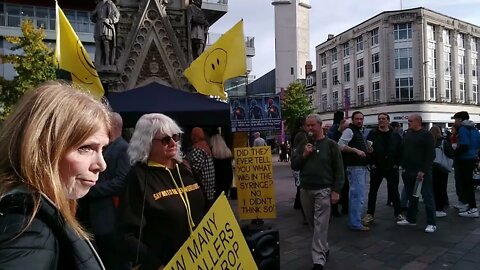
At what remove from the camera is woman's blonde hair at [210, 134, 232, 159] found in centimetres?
690

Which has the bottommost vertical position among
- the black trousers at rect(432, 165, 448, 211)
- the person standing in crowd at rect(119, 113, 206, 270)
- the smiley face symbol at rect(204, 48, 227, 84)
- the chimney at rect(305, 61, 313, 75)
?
the black trousers at rect(432, 165, 448, 211)

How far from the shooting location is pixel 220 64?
680 centimetres

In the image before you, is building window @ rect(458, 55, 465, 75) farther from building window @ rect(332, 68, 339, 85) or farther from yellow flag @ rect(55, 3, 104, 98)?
yellow flag @ rect(55, 3, 104, 98)

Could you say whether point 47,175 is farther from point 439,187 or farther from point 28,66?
point 28,66

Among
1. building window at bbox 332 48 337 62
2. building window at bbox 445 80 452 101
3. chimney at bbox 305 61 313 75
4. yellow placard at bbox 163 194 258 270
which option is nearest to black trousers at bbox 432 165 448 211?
yellow placard at bbox 163 194 258 270

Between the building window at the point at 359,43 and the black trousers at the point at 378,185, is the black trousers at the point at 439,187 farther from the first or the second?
the building window at the point at 359,43

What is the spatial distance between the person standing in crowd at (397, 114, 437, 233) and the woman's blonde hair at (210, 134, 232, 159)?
3052 mm

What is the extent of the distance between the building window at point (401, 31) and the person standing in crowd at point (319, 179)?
48.3 meters

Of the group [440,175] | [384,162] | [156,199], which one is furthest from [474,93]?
[156,199]

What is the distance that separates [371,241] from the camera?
622 cm

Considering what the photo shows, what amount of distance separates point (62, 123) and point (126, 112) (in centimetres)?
638

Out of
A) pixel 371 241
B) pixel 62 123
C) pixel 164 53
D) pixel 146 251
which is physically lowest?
pixel 371 241

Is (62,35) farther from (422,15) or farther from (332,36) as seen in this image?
(332,36)

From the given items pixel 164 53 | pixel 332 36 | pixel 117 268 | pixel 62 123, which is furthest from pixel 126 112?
pixel 332 36
